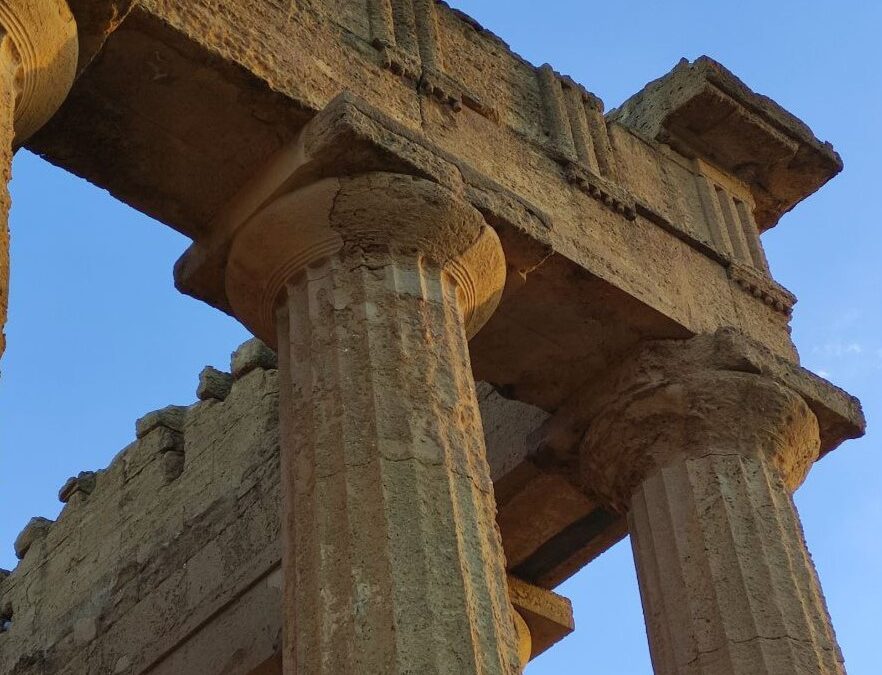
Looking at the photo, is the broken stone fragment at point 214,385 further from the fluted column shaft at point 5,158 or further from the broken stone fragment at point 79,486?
the fluted column shaft at point 5,158

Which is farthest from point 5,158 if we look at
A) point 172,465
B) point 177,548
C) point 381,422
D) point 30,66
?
point 172,465

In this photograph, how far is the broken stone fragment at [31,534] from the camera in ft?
47.4

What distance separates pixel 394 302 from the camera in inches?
303

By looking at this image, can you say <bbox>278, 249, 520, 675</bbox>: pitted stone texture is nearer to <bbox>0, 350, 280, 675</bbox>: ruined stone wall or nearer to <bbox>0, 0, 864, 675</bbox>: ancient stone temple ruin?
<bbox>0, 0, 864, 675</bbox>: ancient stone temple ruin

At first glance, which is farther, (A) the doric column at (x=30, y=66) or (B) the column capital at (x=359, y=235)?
(B) the column capital at (x=359, y=235)

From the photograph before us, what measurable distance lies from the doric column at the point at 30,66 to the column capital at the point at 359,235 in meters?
1.36

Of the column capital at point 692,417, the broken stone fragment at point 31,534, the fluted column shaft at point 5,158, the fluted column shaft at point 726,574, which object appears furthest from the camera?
the broken stone fragment at point 31,534

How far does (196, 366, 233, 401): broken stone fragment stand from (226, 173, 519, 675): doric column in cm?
505

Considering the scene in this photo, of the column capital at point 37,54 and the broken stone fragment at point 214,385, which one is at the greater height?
the broken stone fragment at point 214,385

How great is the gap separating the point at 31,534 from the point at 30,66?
849 cm

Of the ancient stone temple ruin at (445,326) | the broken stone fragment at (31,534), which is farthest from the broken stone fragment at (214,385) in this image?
the broken stone fragment at (31,534)

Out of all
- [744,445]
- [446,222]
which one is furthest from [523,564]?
[446,222]

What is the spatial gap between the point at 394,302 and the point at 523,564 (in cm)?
386

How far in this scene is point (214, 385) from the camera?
13.4m
